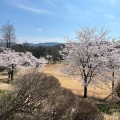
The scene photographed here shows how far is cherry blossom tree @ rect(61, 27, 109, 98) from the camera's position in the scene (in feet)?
80.9

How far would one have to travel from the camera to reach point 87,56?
24.8 m

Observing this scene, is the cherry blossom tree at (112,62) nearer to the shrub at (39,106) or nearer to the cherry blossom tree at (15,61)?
the shrub at (39,106)

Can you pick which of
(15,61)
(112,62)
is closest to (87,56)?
(112,62)

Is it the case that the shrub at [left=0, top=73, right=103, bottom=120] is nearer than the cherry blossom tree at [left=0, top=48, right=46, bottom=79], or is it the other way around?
the shrub at [left=0, top=73, right=103, bottom=120]

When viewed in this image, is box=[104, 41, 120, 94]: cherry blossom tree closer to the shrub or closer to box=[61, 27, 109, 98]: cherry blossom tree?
box=[61, 27, 109, 98]: cherry blossom tree

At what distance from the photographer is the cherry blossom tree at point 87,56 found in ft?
80.9

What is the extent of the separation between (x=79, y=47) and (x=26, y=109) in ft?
53.9

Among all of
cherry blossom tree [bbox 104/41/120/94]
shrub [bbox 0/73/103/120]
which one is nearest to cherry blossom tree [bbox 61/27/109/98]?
cherry blossom tree [bbox 104/41/120/94]

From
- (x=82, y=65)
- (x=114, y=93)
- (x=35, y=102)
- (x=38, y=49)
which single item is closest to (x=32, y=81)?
(x=35, y=102)

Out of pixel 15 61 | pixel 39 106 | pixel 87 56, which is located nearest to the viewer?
pixel 39 106

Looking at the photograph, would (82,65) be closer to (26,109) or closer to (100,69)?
(100,69)

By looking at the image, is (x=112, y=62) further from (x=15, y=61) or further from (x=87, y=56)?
(x=15, y=61)

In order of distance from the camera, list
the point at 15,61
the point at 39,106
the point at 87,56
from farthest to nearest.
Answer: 1. the point at 15,61
2. the point at 87,56
3. the point at 39,106

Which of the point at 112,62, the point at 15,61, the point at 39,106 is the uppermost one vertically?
the point at 112,62
